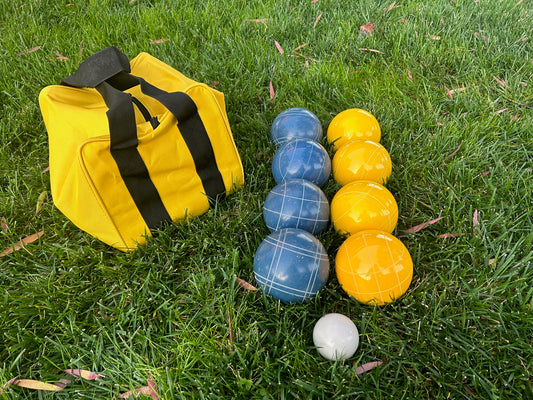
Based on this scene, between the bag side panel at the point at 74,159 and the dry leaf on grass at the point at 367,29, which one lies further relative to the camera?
the dry leaf on grass at the point at 367,29

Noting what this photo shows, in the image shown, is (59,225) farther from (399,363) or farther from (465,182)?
(465,182)

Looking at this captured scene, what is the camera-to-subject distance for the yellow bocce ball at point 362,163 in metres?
1.92

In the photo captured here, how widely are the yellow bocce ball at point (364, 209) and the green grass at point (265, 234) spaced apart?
0.53ft

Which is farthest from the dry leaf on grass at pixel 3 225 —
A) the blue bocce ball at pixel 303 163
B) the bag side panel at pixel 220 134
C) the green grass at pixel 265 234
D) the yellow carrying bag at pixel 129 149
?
the blue bocce ball at pixel 303 163

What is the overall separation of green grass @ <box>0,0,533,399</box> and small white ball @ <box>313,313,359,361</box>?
5 centimetres

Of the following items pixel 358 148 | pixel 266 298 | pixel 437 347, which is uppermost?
pixel 358 148

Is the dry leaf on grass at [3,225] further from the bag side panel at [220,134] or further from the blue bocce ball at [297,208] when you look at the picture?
the blue bocce ball at [297,208]

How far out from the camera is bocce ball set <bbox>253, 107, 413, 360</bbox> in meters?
1.52

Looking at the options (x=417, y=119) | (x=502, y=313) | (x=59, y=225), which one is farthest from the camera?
(x=417, y=119)

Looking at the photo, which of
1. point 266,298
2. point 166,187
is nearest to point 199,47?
point 166,187

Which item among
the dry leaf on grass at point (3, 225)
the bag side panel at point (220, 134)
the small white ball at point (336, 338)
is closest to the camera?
the small white ball at point (336, 338)

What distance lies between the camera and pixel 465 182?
6.93 ft

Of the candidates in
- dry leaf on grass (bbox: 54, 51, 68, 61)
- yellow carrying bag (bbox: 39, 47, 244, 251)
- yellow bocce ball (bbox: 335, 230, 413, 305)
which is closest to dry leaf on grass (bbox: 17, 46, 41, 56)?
dry leaf on grass (bbox: 54, 51, 68, 61)

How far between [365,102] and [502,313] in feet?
5.19
